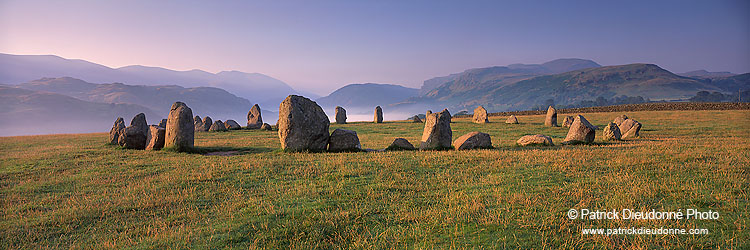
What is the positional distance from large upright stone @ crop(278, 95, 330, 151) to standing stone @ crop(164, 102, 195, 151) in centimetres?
527

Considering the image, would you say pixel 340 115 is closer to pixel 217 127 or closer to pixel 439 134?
pixel 217 127

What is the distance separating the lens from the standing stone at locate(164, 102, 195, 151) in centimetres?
1956

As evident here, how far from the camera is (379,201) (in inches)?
353

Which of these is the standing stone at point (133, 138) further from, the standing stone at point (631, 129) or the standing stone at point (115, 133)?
the standing stone at point (631, 129)

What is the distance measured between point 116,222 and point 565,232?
9.40 m

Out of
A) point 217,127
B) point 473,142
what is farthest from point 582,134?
point 217,127

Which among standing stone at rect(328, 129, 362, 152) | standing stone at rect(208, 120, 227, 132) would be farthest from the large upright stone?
standing stone at rect(208, 120, 227, 132)

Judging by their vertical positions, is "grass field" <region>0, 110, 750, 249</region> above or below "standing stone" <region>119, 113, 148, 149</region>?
below

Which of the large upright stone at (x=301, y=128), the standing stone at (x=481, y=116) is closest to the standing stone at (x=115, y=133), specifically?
the large upright stone at (x=301, y=128)

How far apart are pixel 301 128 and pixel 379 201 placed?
10.7 m

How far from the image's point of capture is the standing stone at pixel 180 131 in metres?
19.6

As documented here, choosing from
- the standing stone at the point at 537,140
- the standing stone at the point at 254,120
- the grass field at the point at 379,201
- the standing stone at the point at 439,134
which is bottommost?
the grass field at the point at 379,201

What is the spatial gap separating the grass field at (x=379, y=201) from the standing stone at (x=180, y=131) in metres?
4.57

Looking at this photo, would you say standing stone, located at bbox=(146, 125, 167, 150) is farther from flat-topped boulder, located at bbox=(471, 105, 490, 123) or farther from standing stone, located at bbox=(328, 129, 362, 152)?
flat-topped boulder, located at bbox=(471, 105, 490, 123)
